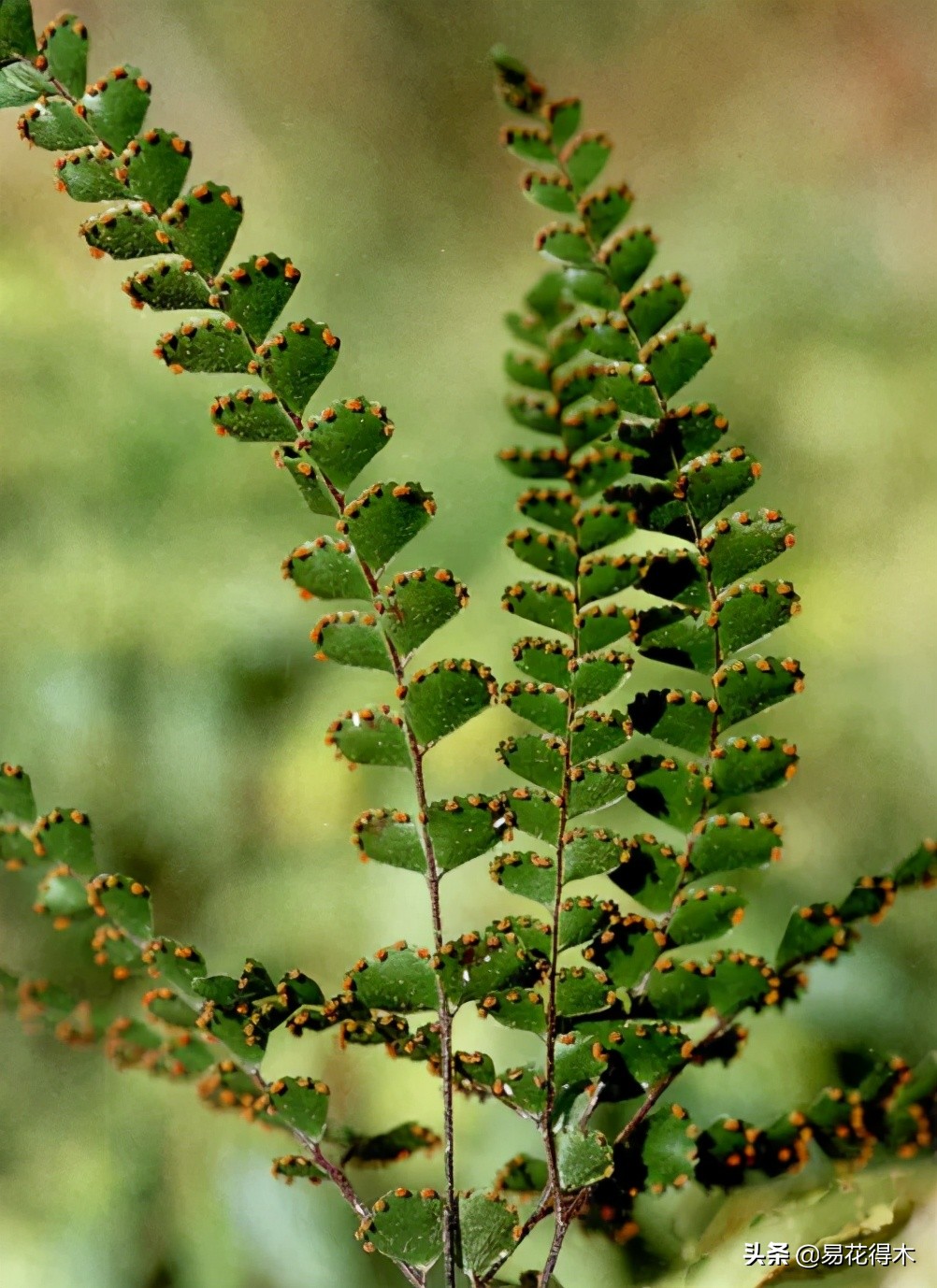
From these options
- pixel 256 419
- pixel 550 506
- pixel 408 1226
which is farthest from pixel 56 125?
pixel 408 1226

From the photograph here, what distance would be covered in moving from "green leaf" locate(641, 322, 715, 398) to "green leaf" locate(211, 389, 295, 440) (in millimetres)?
129

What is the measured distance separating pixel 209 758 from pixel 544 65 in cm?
37

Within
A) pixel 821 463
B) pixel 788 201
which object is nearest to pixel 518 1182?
pixel 821 463

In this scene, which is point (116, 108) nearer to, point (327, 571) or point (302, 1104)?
point (327, 571)

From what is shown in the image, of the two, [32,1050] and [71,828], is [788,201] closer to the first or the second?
[71,828]

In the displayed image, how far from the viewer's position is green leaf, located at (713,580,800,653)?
1.44 ft

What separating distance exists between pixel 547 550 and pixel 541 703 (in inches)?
2.5

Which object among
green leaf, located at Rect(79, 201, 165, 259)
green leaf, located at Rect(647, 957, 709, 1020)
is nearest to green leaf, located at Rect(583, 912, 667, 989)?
green leaf, located at Rect(647, 957, 709, 1020)

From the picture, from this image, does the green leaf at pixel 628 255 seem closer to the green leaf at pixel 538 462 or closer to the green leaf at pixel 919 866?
the green leaf at pixel 538 462

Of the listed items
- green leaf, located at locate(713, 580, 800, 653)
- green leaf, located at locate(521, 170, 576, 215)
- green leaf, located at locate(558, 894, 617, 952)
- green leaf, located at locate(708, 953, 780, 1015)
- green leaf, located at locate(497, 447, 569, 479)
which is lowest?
green leaf, located at locate(708, 953, 780, 1015)

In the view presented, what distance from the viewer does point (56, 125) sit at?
413 mm

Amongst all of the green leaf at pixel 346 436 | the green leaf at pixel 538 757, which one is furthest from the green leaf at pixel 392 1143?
the green leaf at pixel 346 436

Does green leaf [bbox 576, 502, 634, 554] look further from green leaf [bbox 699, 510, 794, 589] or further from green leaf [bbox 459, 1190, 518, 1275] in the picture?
green leaf [bbox 459, 1190, 518, 1275]

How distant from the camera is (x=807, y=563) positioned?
56 centimetres
